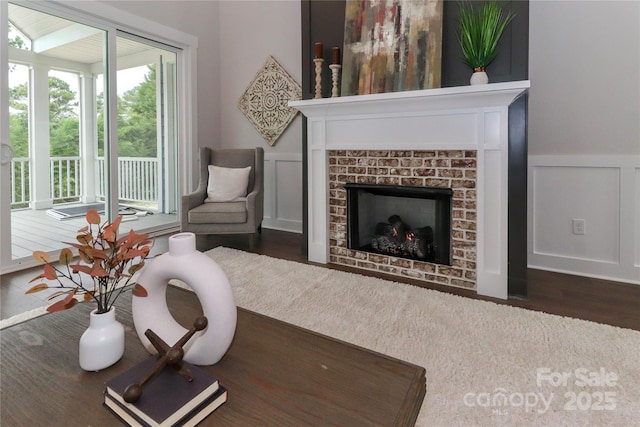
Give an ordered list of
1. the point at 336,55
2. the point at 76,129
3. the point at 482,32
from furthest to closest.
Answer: the point at 76,129 → the point at 336,55 → the point at 482,32

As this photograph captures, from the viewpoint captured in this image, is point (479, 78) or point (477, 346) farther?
point (479, 78)

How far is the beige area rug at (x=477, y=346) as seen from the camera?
1.30 metres

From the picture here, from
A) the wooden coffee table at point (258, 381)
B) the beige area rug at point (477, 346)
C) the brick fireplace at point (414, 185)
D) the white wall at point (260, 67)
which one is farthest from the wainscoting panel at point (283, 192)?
the wooden coffee table at point (258, 381)

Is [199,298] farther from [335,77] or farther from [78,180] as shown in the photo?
[78,180]

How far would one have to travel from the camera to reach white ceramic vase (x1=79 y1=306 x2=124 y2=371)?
2.94 feet

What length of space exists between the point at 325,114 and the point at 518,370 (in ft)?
7.23

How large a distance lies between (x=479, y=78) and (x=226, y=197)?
2.53m

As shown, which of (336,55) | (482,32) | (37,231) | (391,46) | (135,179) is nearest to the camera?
(482,32)

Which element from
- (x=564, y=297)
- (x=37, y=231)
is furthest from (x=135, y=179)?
(x=564, y=297)

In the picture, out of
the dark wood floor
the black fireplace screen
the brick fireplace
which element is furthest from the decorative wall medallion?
the dark wood floor

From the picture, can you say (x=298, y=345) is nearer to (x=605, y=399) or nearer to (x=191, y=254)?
(x=191, y=254)

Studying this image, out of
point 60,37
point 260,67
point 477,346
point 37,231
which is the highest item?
point 260,67

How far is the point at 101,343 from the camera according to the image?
35.6 inches

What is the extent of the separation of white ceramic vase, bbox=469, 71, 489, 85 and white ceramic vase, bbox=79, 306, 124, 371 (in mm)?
2328
